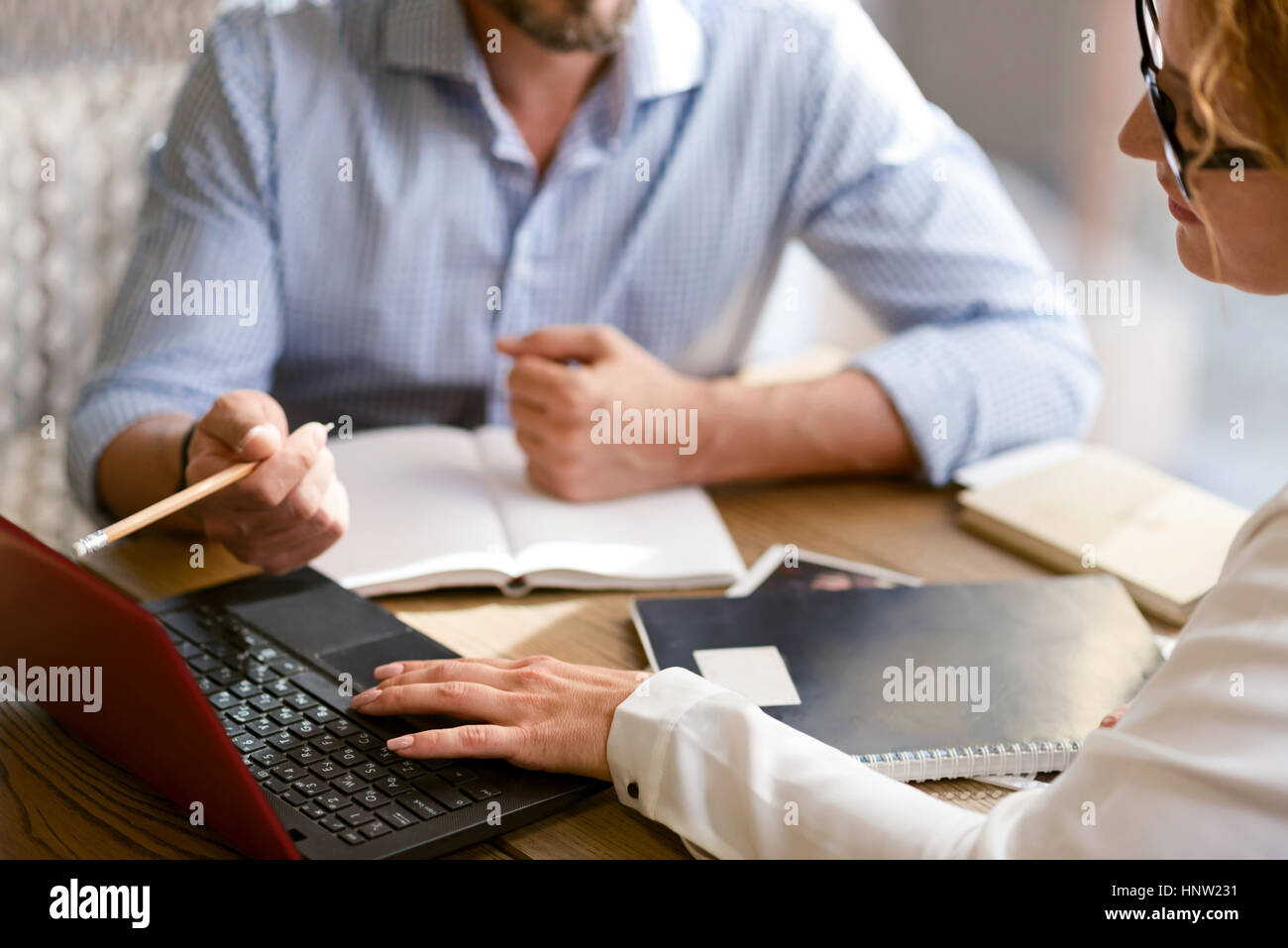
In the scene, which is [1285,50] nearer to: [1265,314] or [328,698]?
[328,698]

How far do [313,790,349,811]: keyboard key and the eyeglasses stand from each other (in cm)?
57

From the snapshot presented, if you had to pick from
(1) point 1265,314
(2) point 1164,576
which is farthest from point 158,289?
(1) point 1265,314

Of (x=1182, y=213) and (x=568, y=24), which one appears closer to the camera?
(x=1182, y=213)

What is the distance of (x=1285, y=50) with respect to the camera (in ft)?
1.91

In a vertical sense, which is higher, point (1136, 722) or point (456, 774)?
point (1136, 722)

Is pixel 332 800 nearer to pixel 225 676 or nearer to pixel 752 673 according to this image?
pixel 225 676

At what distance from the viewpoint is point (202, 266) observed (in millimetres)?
1316

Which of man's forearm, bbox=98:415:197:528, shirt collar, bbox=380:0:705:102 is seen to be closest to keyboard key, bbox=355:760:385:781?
man's forearm, bbox=98:415:197:528

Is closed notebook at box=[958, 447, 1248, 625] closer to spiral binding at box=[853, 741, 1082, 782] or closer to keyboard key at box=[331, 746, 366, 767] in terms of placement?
spiral binding at box=[853, 741, 1082, 782]

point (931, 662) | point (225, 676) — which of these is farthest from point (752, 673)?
point (225, 676)

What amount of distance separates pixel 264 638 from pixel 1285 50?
2.33 ft

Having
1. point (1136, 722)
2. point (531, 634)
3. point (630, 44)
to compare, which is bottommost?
point (531, 634)

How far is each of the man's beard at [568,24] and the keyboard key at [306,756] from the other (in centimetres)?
88

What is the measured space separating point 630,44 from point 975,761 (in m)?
0.96
